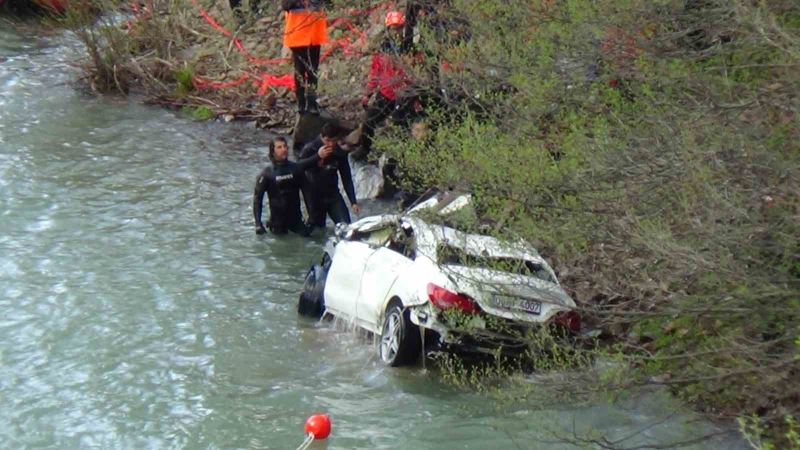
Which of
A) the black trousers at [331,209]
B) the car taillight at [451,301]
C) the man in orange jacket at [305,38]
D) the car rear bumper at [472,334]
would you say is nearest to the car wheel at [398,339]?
the car rear bumper at [472,334]

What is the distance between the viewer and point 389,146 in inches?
549

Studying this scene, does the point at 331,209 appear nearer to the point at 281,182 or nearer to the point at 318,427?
the point at 281,182

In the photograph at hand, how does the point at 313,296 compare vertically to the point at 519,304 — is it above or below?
below

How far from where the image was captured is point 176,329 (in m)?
15.5

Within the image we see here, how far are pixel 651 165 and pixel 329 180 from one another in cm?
867

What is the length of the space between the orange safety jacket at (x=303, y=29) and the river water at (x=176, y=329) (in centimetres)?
227

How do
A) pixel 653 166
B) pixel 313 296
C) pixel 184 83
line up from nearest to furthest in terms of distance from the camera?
pixel 653 166 → pixel 313 296 → pixel 184 83

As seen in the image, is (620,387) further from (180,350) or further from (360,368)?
(180,350)

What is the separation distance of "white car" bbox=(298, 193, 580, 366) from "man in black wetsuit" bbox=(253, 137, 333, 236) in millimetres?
2942

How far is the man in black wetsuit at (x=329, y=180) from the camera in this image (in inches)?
727

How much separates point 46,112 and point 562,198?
1553 centimetres

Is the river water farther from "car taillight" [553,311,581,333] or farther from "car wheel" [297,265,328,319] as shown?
"car taillight" [553,311,581,333]

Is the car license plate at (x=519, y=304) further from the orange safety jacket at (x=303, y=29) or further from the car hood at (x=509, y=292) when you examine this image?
the orange safety jacket at (x=303, y=29)

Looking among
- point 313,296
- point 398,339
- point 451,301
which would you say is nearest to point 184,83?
point 313,296
